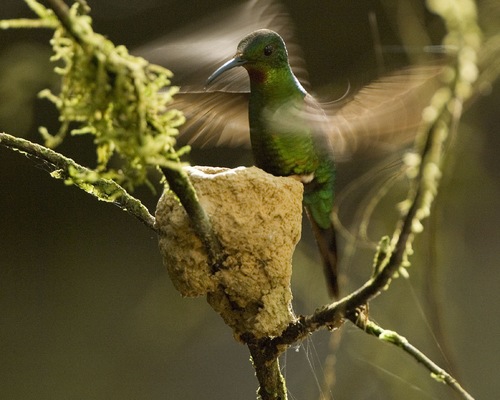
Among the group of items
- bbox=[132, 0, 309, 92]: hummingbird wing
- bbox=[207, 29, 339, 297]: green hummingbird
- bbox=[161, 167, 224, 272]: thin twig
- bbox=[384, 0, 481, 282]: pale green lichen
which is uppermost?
bbox=[132, 0, 309, 92]: hummingbird wing

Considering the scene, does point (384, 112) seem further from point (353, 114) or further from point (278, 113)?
point (278, 113)

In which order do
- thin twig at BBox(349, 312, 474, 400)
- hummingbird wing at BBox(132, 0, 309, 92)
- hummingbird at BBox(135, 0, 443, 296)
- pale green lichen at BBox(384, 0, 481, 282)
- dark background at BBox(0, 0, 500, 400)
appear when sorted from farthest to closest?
dark background at BBox(0, 0, 500, 400) → hummingbird wing at BBox(132, 0, 309, 92) → hummingbird at BBox(135, 0, 443, 296) → thin twig at BBox(349, 312, 474, 400) → pale green lichen at BBox(384, 0, 481, 282)

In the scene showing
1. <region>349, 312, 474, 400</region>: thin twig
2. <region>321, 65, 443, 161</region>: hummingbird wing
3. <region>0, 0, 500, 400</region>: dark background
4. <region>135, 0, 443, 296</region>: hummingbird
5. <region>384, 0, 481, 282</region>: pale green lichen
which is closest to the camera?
<region>384, 0, 481, 282</region>: pale green lichen

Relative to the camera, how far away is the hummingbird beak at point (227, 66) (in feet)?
3.38

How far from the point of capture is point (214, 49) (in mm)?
1156

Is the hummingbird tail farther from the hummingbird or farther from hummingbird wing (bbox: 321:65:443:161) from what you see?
hummingbird wing (bbox: 321:65:443:161)

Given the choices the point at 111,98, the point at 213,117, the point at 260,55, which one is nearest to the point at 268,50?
the point at 260,55

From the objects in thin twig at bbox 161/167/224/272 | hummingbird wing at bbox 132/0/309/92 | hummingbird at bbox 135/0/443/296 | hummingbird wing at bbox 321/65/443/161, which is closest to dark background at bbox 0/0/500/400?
hummingbird wing at bbox 132/0/309/92

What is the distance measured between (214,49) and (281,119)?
6.2 inches

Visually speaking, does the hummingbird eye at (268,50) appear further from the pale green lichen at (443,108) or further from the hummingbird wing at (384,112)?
the pale green lichen at (443,108)

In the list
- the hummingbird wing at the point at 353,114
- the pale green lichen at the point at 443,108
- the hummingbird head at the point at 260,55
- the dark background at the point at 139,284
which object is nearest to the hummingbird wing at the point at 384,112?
the hummingbird wing at the point at 353,114

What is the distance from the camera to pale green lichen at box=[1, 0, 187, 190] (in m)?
0.67

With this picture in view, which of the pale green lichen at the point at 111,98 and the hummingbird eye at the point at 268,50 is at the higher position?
the hummingbird eye at the point at 268,50

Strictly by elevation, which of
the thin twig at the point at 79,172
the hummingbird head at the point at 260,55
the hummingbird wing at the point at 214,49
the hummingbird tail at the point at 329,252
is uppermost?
the hummingbird wing at the point at 214,49
